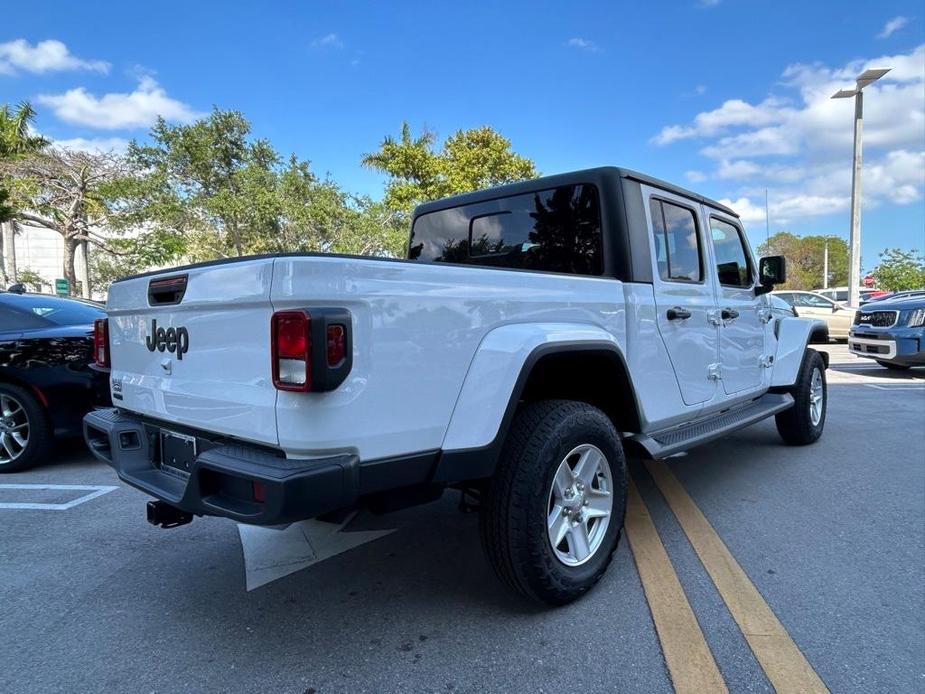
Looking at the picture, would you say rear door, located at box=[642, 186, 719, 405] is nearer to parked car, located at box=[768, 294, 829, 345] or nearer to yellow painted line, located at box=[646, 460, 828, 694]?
yellow painted line, located at box=[646, 460, 828, 694]

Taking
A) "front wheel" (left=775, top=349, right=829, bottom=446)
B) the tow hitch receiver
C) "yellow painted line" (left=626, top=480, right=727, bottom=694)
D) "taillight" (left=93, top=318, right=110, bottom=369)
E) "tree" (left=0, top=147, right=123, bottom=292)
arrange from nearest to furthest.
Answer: "yellow painted line" (left=626, top=480, right=727, bottom=694) < the tow hitch receiver < "taillight" (left=93, top=318, right=110, bottom=369) < "front wheel" (left=775, top=349, right=829, bottom=446) < "tree" (left=0, top=147, right=123, bottom=292)

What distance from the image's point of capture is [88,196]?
2162 centimetres

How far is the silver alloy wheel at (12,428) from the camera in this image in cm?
483

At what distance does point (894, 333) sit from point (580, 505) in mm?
9902

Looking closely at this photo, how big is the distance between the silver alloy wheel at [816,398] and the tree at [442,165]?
56.4 ft

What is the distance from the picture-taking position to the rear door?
10.9ft

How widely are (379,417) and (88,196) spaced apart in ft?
80.4

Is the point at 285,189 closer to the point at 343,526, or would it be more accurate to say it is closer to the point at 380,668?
the point at 343,526

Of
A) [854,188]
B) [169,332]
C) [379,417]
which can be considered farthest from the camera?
[854,188]

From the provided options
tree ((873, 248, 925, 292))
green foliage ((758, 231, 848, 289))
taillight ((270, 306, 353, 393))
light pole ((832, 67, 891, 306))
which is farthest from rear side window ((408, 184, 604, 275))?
green foliage ((758, 231, 848, 289))

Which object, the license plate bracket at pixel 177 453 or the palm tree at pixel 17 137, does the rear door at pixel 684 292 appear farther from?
the palm tree at pixel 17 137

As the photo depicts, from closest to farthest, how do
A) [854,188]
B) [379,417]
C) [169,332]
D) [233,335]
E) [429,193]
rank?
[379,417] → [233,335] → [169,332] → [854,188] → [429,193]

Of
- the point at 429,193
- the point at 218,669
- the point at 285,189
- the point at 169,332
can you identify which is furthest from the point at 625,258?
the point at 285,189

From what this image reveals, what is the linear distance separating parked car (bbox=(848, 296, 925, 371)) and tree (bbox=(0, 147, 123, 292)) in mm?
23514
